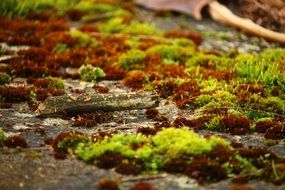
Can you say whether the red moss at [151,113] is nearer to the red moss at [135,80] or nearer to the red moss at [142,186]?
the red moss at [135,80]

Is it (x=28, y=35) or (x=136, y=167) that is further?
(x=28, y=35)

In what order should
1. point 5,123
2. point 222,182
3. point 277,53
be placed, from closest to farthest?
point 222,182
point 5,123
point 277,53

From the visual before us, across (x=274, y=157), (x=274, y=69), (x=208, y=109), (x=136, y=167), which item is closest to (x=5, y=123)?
(x=136, y=167)

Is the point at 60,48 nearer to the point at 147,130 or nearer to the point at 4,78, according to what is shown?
the point at 4,78

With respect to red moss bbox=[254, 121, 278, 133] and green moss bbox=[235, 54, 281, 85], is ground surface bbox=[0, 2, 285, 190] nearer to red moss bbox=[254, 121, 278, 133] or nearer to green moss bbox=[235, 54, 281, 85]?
red moss bbox=[254, 121, 278, 133]

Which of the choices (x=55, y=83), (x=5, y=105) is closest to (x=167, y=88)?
(x=55, y=83)

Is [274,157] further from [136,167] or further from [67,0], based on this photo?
[67,0]
